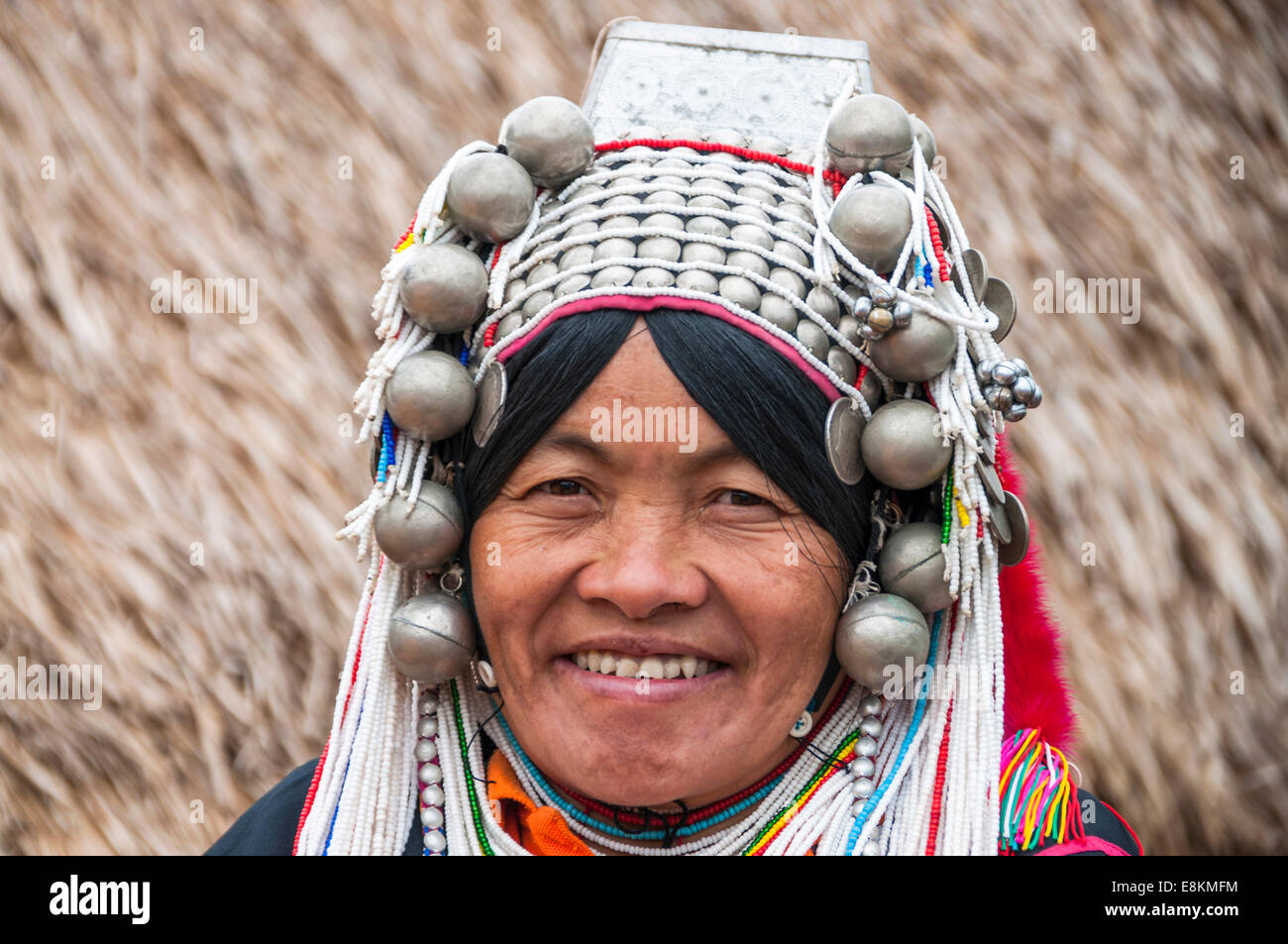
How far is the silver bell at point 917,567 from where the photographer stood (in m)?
1.89

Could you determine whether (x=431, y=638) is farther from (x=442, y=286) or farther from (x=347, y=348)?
(x=347, y=348)

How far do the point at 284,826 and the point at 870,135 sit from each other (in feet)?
4.86

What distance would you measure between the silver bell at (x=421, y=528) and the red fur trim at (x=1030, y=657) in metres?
0.93

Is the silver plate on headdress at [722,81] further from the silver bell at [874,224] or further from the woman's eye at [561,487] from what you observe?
the woman's eye at [561,487]

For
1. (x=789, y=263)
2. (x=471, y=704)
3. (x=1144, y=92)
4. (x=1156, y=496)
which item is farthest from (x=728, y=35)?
(x=1156, y=496)

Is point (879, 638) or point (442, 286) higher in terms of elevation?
point (442, 286)

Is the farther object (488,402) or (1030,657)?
(1030,657)

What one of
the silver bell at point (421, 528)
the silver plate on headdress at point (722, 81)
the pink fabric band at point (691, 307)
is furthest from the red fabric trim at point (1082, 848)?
the silver plate on headdress at point (722, 81)

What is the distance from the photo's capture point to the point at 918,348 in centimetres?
182

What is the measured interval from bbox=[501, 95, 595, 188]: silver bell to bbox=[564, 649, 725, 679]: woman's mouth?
72 centimetres

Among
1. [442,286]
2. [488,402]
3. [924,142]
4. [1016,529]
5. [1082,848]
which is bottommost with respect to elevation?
[1082,848]

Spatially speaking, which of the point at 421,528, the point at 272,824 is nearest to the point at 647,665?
the point at 421,528

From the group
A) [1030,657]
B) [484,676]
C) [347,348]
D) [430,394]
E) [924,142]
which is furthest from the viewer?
[347,348]

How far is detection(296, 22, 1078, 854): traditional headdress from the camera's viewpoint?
72.5 inches
